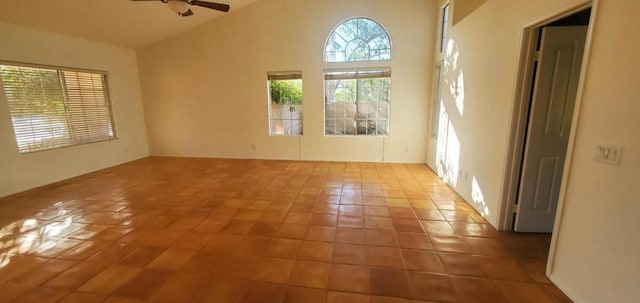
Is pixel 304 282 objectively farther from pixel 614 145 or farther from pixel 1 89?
pixel 1 89

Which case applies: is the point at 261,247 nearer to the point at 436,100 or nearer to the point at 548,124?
the point at 548,124

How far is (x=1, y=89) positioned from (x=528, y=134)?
6592 millimetres

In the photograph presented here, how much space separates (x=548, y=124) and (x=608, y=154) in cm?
101

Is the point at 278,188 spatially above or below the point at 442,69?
below

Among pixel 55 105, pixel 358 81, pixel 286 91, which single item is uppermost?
pixel 358 81

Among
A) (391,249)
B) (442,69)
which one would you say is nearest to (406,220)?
(391,249)

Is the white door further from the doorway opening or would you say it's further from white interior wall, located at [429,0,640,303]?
white interior wall, located at [429,0,640,303]

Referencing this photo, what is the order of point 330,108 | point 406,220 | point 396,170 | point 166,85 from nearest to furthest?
1. point 406,220
2. point 396,170
3. point 330,108
4. point 166,85

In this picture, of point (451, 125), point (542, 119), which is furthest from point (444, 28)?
point (542, 119)

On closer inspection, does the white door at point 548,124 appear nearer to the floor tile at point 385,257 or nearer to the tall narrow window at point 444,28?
the floor tile at point 385,257

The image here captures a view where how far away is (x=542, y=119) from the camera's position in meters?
2.37

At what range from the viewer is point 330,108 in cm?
554

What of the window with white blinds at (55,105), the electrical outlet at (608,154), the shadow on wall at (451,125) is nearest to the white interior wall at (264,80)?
the shadow on wall at (451,125)

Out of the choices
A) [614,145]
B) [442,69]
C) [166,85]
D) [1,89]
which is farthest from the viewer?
[166,85]
